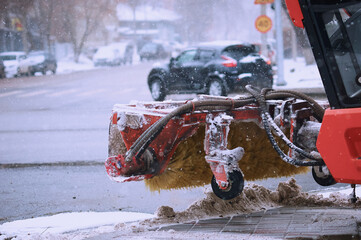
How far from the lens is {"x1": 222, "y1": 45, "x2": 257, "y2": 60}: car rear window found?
17094mm

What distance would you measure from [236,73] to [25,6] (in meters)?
33.2

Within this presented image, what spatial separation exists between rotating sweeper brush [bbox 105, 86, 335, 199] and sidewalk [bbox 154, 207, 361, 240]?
0.29 m

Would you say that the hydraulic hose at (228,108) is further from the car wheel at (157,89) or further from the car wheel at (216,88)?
the car wheel at (157,89)

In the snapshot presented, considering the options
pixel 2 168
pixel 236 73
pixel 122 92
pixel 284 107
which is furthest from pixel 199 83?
pixel 284 107

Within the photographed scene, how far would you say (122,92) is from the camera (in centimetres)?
2142

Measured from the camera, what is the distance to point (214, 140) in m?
4.53

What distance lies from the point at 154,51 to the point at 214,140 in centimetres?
5196

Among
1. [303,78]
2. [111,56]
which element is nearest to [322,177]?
[303,78]

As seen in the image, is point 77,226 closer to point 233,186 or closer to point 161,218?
point 161,218

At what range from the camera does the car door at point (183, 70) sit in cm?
1766

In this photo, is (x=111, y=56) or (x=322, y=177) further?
(x=111, y=56)

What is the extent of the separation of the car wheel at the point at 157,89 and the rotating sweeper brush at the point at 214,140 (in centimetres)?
1319

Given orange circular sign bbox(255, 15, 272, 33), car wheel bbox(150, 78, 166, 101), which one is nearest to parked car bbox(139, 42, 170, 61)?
orange circular sign bbox(255, 15, 272, 33)

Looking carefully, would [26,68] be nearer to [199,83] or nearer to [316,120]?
[199,83]
